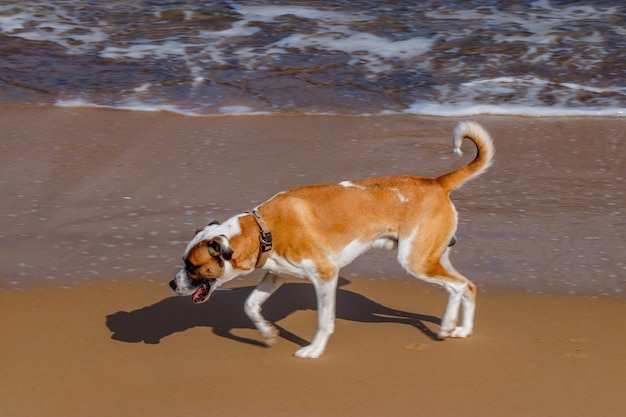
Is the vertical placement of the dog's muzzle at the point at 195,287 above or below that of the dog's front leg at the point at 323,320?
above

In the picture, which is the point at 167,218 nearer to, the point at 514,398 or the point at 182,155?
the point at 182,155

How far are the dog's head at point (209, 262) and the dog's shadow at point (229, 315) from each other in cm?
44

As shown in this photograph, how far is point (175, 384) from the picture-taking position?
195 inches

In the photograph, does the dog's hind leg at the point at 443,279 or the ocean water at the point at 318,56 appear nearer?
the dog's hind leg at the point at 443,279

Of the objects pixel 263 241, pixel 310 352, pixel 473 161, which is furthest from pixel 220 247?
pixel 473 161

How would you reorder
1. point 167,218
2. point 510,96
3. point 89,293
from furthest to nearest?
point 510,96 < point 167,218 < point 89,293

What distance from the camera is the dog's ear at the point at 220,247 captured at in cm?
510

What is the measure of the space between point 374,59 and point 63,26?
14.7 ft

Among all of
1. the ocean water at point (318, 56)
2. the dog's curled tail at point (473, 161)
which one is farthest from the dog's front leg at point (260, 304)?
the ocean water at point (318, 56)

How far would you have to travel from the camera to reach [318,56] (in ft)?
39.2

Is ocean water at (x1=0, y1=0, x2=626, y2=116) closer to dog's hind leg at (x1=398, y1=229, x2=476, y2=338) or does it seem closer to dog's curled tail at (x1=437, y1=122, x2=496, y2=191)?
dog's curled tail at (x1=437, y1=122, x2=496, y2=191)

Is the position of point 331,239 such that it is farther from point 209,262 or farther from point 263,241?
point 209,262

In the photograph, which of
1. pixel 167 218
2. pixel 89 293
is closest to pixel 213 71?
pixel 167 218

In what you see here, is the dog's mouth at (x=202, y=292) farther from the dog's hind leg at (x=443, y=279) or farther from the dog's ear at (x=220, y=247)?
the dog's hind leg at (x=443, y=279)
